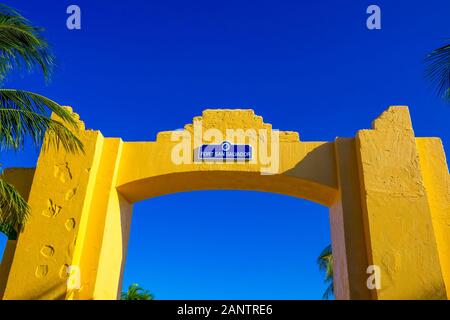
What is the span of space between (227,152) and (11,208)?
13.9 feet

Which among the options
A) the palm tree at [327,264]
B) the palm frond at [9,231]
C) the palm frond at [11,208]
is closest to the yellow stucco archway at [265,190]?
the palm frond at [9,231]

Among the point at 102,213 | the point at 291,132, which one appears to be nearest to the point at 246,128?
the point at 291,132

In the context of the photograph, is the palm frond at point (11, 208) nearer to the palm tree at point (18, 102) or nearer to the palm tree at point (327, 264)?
the palm tree at point (18, 102)

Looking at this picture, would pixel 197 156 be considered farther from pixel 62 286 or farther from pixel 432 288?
pixel 432 288

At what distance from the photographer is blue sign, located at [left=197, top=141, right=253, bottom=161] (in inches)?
337

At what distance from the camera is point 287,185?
8.82 meters

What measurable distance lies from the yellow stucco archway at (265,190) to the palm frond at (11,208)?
0.29m

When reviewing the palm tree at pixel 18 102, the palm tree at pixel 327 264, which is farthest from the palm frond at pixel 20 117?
the palm tree at pixel 327 264

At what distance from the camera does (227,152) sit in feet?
28.1

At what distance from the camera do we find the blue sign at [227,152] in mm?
8555

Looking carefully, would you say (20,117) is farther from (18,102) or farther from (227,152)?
(227,152)

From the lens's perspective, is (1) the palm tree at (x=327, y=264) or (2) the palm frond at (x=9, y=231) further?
(1) the palm tree at (x=327, y=264)

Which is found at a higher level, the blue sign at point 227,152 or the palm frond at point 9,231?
the blue sign at point 227,152

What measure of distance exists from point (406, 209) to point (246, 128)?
3548 millimetres
